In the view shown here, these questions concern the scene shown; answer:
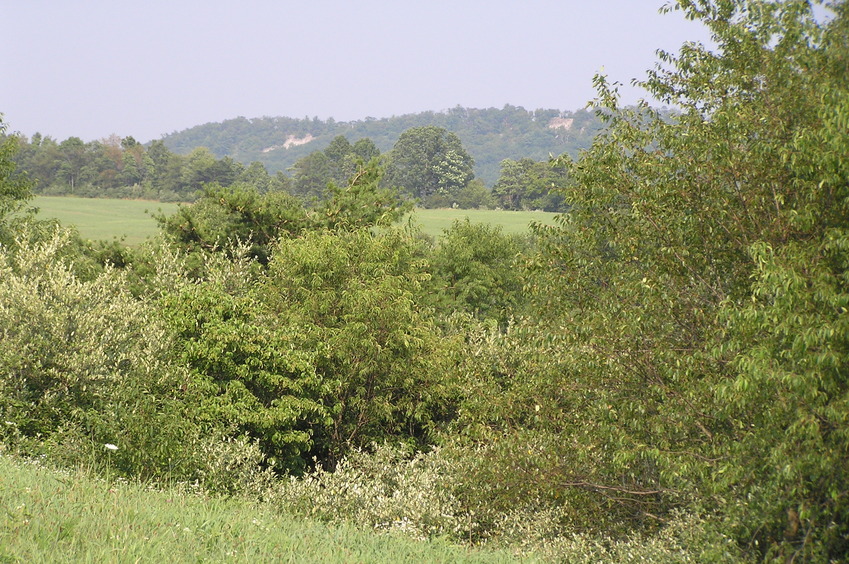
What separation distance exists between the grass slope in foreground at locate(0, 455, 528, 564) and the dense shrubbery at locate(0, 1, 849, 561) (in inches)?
168

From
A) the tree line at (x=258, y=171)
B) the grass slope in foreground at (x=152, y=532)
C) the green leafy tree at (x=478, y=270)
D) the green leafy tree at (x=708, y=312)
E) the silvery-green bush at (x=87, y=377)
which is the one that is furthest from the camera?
the tree line at (x=258, y=171)

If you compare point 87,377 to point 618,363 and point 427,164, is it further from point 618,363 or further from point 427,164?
point 427,164

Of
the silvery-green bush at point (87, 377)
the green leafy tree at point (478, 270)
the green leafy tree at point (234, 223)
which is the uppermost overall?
the green leafy tree at point (234, 223)

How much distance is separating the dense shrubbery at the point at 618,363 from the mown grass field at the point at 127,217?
6838cm

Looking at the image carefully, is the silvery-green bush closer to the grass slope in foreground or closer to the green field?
the grass slope in foreground

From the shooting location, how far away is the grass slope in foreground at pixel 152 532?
6.79 m

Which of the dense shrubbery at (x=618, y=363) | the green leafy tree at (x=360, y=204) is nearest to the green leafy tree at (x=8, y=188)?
the green leafy tree at (x=360, y=204)

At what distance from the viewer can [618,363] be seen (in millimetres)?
13992

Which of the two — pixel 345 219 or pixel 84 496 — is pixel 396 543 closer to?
pixel 84 496

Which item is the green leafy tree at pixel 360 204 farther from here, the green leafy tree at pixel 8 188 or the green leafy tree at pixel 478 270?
the green leafy tree at pixel 8 188

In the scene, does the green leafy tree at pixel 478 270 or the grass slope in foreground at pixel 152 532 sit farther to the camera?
the green leafy tree at pixel 478 270

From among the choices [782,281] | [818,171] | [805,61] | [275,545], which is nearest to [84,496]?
[275,545]

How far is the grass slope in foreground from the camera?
679 centimetres

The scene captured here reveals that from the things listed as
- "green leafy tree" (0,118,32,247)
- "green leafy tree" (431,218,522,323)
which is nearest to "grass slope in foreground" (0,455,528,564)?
"green leafy tree" (0,118,32,247)
